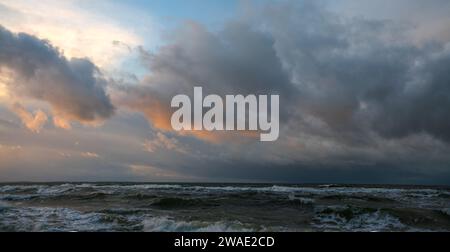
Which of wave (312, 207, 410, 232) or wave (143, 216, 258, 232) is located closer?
wave (143, 216, 258, 232)

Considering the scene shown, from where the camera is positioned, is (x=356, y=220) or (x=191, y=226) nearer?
(x=191, y=226)

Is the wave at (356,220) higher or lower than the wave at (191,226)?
lower

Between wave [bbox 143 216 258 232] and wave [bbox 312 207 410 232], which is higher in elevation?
wave [bbox 143 216 258 232]

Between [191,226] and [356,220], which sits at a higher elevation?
[191,226]

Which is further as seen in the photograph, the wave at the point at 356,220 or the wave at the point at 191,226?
the wave at the point at 356,220
